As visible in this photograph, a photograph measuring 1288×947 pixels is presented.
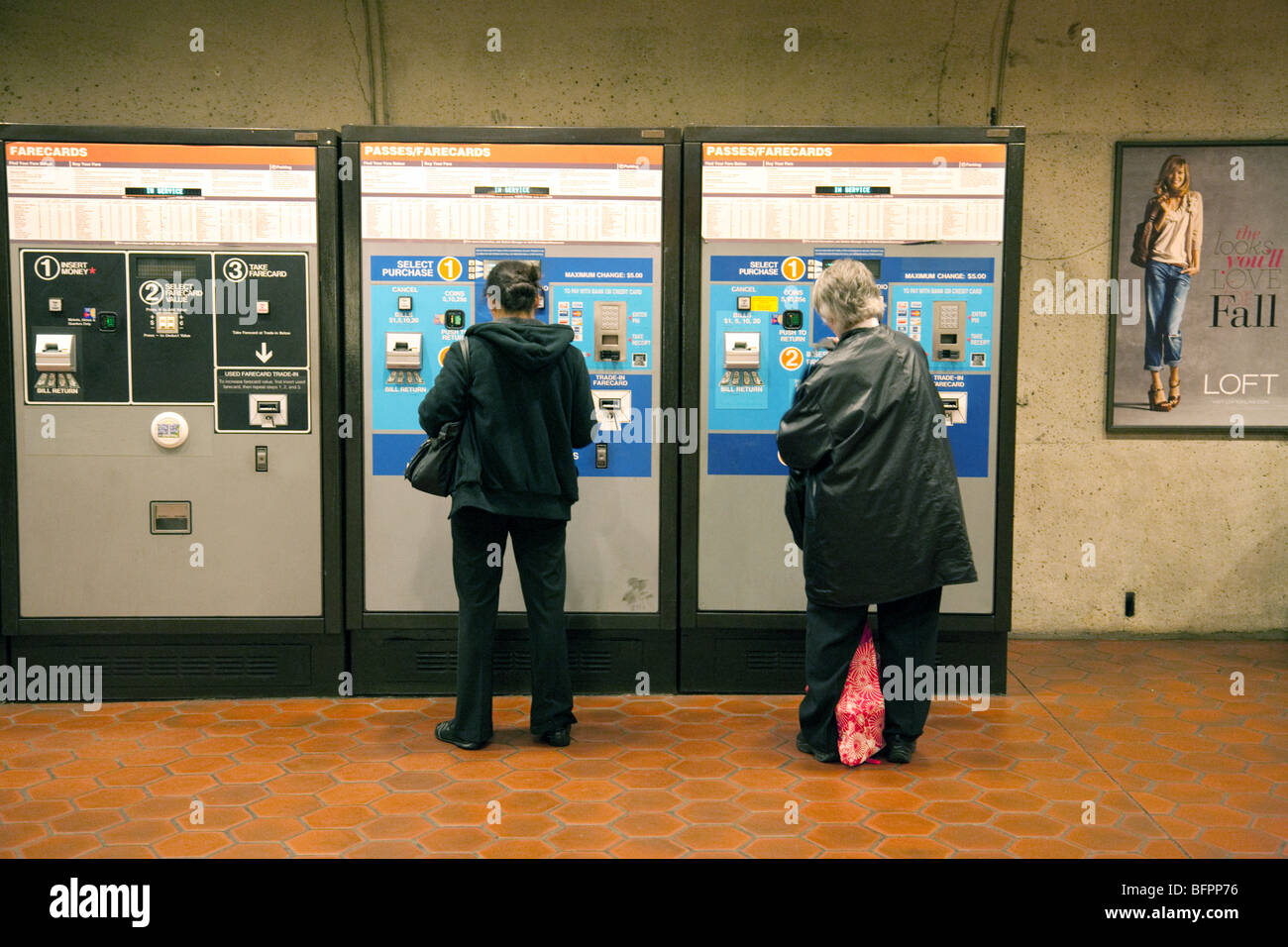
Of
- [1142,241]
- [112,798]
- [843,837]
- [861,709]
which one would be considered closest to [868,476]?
[861,709]

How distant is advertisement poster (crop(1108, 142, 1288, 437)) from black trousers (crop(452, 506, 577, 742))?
3481mm

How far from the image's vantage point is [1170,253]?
5.95 meters

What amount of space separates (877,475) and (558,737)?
1611 mm

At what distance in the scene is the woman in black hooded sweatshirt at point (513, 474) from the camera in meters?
4.08

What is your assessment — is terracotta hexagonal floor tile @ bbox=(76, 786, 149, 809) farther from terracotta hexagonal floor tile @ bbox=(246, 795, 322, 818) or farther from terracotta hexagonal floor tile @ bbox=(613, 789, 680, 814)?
terracotta hexagonal floor tile @ bbox=(613, 789, 680, 814)

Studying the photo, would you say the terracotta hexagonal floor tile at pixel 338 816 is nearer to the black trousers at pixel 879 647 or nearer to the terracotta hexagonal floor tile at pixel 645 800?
the terracotta hexagonal floor tile at pixel 645 800

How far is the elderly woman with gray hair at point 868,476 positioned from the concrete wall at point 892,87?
91.6 inches

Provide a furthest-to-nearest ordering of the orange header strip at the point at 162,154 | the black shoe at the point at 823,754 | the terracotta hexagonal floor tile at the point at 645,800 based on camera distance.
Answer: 1. the orange header strip at the point at 162,154
2. the black shoe at the point at 823,754
3. the terracotta hexagonal floor tile at the point at 645,800

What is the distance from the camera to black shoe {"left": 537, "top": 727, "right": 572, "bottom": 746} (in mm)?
4309

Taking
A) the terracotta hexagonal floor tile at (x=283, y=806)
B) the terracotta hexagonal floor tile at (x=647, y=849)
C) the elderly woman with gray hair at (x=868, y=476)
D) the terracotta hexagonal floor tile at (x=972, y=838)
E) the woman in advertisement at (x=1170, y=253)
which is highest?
the woman in advertisement at (x=1170, y=253)

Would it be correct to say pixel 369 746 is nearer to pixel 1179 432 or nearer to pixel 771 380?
pixel 771 380

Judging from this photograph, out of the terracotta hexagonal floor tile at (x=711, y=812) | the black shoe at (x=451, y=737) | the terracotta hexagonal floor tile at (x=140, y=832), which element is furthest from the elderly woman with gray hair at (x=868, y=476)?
the terracotta hexagonal floor tile at (x=140, y=832)

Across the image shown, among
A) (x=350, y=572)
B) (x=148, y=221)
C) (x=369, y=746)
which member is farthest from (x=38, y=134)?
(x=369, y=746)

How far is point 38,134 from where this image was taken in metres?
4.74
